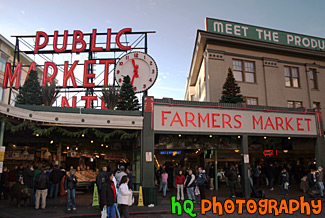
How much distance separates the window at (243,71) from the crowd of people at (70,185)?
14381 millimetres

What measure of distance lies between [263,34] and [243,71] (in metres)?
4.29

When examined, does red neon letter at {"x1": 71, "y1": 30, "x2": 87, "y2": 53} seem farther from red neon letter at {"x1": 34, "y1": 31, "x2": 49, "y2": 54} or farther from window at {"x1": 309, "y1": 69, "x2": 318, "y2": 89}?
window at {"x1": 309, "y1": 69, "x2": 318, "y2": 89}

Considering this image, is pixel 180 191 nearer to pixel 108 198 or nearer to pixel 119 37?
pixel 108 198

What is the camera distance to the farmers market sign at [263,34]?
956 inches

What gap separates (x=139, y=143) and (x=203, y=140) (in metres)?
4.59

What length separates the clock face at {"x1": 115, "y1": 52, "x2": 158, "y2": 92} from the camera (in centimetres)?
2267

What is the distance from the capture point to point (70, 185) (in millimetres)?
11969

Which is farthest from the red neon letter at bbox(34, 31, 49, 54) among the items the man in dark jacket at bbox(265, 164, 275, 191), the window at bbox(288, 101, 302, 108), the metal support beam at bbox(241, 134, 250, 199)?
the window at bbox(288, 101, 302, 108)

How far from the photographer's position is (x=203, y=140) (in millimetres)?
18578

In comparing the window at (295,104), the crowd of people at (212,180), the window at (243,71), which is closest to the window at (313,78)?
the window at (295,104)

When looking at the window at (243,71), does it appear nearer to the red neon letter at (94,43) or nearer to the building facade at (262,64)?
the building facade at (262,64)

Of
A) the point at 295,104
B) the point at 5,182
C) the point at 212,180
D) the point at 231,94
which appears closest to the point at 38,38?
the point at 5,182

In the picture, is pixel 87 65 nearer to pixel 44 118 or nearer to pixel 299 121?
pixel 44 118

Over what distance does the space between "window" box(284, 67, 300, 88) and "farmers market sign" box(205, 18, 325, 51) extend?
2.34 m
